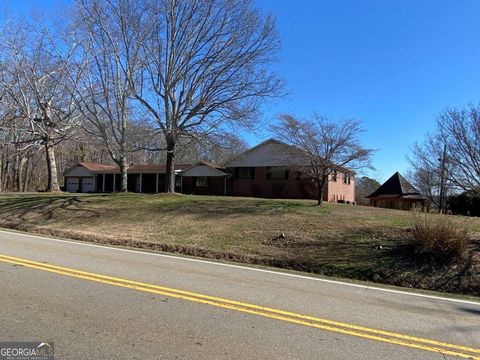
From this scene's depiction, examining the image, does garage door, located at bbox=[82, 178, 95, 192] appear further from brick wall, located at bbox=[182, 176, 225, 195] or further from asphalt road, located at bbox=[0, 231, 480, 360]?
asphalt road, located at bbox=[0, 231, 480, 360]

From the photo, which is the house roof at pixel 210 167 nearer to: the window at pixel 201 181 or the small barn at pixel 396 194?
the window at pixel 201 181

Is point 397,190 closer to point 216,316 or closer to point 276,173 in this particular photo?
point 276,173

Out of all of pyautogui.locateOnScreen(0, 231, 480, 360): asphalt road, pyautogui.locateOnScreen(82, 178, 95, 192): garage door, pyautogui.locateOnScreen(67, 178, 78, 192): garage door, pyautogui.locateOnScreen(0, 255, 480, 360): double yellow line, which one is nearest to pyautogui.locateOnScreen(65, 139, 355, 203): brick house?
pyautogui.locateOnScreen(82, 178, 95, 192): garage door

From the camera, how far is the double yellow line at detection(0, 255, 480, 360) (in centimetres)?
516

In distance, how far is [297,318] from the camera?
609cm

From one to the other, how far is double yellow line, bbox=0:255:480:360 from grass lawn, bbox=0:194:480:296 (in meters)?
4.57

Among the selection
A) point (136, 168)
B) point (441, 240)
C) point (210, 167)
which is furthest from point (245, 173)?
point (441, 240)

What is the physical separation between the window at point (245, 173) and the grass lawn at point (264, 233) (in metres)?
20.1

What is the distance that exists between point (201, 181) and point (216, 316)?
4069 cm

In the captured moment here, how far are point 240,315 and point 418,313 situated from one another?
278 centimetres

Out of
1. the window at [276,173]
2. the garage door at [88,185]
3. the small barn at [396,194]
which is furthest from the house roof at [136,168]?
the small barn at [396,194]

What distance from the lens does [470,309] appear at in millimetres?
7281

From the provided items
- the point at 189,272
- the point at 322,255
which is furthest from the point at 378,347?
the point at 322,255

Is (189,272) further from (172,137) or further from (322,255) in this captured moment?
(172,137)
